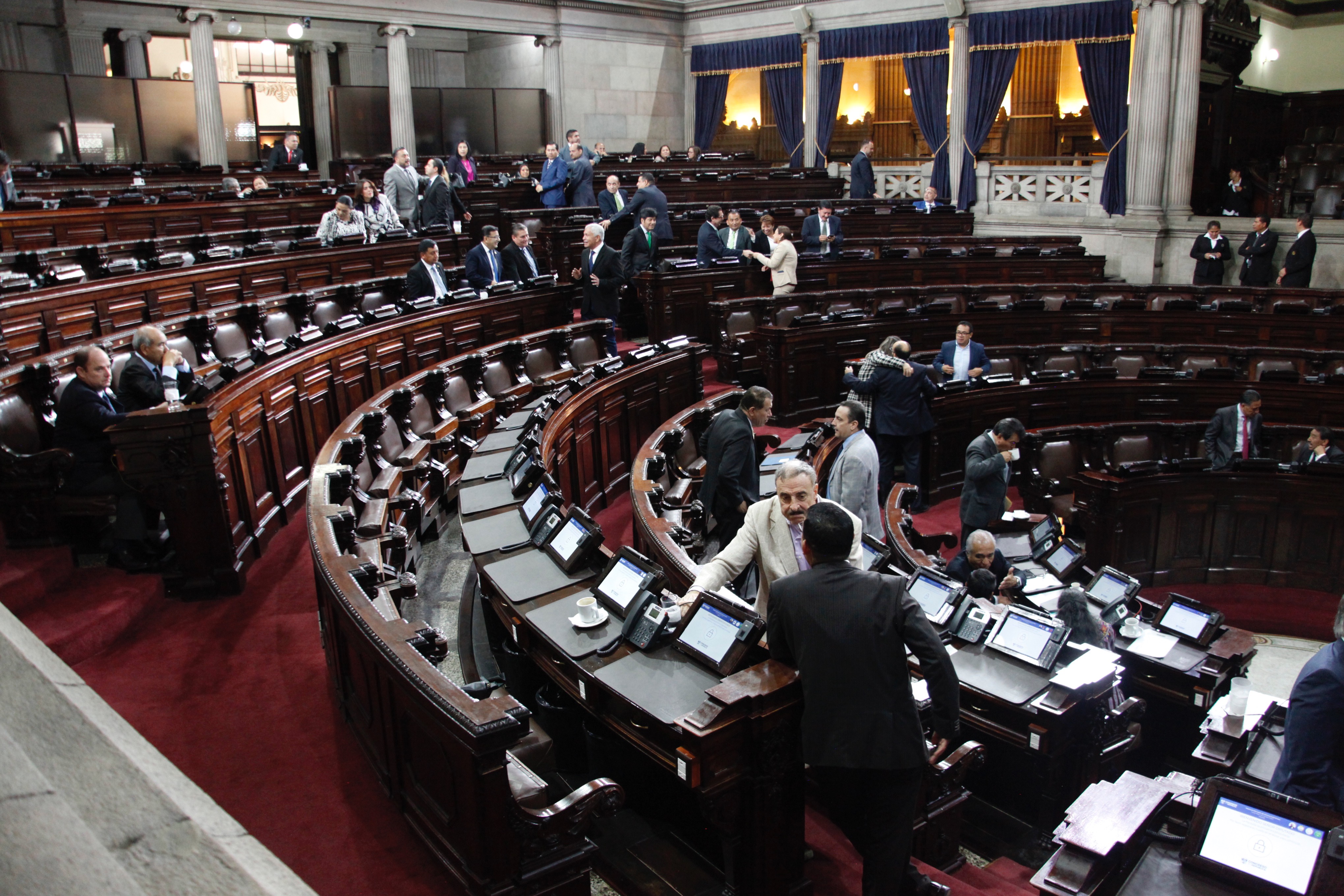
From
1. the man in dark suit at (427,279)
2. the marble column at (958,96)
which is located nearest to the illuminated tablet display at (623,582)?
the man in dark suit at (427,279)

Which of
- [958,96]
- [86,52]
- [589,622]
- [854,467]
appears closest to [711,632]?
[589,622]

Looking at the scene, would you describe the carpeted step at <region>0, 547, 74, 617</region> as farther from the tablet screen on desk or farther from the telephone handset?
the tablet screen on desk

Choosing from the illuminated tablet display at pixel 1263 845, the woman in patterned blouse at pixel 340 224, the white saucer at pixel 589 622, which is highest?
the woman in patterned blouse at pixel 340 224

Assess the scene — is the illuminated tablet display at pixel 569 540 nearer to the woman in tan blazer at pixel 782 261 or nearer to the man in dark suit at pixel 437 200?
the woman in tan blazer at pixel 782 261

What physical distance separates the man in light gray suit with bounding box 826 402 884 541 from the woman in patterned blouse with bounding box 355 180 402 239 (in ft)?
21.0

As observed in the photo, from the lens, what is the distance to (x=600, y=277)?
8.92 m

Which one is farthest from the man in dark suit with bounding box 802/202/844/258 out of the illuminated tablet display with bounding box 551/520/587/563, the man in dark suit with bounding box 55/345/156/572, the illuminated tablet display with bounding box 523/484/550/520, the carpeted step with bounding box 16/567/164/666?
the carpeted step with bounding box 16/567/164/666

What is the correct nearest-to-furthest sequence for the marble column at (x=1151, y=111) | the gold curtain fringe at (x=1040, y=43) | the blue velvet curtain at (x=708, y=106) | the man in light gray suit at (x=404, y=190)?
the man in light gray suit at (x=404, y=190), the marble column at (x=1151, y=111), the gold curtain fringe at (x=1040, y=43), the blue velvet curtain at (x=708, y=106)

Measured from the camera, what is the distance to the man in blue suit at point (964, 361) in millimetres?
8539

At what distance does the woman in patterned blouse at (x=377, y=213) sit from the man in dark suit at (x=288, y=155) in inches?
234

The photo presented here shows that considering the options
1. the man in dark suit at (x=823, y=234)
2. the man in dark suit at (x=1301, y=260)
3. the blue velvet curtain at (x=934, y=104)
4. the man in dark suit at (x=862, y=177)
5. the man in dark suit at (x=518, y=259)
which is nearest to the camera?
the man in dark suit at (x=518, y=259)

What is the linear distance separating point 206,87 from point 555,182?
5.59 metres

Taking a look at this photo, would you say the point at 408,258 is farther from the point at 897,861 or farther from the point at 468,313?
the point at 897,861

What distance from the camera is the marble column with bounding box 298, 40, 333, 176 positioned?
18516 millimetres
